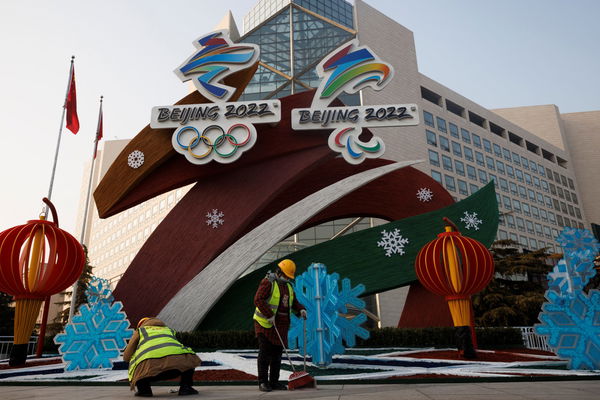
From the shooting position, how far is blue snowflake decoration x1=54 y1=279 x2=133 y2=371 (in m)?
9.94

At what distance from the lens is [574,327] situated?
842 centimetres

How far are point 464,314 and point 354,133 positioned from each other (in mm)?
8915

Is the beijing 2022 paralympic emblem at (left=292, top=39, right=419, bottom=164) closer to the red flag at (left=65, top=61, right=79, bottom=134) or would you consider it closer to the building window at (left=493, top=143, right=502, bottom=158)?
the red flag at (left=65, top=61, right=79, bottom=134)

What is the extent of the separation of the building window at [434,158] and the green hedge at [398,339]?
3057cm

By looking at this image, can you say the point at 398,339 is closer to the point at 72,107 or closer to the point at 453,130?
the point at 72,107

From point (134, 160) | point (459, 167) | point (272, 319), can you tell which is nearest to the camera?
point (272, 319)

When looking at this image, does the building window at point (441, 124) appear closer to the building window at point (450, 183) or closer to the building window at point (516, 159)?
the building window at point (450, 183)

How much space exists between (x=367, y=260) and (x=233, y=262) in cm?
509

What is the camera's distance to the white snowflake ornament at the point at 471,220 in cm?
1738

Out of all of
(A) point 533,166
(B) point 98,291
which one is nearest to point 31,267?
(B) point 98,291

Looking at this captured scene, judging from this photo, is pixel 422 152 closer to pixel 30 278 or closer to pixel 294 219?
pixel 294 219

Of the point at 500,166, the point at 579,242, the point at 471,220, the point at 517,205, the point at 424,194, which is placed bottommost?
the point at 579,242

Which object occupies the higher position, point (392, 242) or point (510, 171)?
point (510, 171)

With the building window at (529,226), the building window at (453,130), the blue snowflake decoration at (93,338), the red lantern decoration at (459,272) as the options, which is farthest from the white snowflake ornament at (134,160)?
the building window at (529,226)
